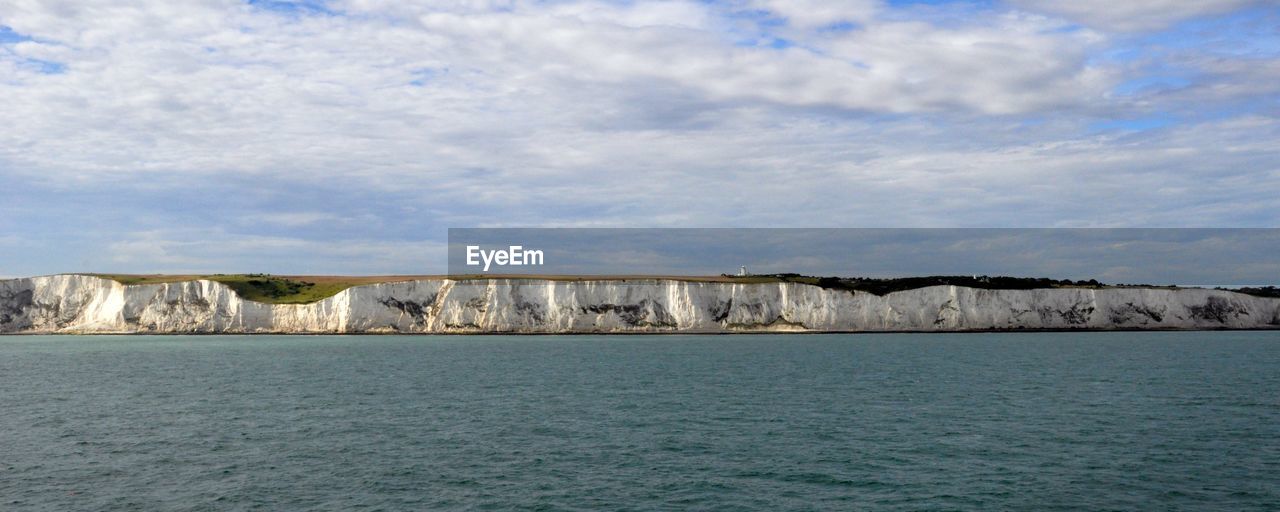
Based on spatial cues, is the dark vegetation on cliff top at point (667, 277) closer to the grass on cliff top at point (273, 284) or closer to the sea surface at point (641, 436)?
the grass on cliff top at point (273, 284)

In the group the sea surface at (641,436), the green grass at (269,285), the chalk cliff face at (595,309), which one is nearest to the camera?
the sea surface at (641,436)

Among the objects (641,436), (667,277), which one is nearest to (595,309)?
(667,277)

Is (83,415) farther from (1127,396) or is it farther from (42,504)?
(1127,396)

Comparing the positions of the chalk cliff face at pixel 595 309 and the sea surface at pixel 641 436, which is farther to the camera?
the chalk cliff face at pixel 595 309

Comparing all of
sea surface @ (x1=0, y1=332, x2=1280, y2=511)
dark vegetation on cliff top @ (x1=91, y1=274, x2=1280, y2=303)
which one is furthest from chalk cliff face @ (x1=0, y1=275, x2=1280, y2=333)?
sea surface @ (x1=0, y1=332, x2=1280, y2=511)

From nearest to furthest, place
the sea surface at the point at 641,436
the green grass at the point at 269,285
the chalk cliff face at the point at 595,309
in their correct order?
1. the sea surface at the point at 641,436
2. the chalk cliff face at the point at 595,309
3. the green grass at the point at 269,285

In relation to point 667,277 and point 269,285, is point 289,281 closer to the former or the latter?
point 269,285

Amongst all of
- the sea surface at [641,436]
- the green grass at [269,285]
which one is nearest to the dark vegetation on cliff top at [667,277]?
the green grass at [269,285]
